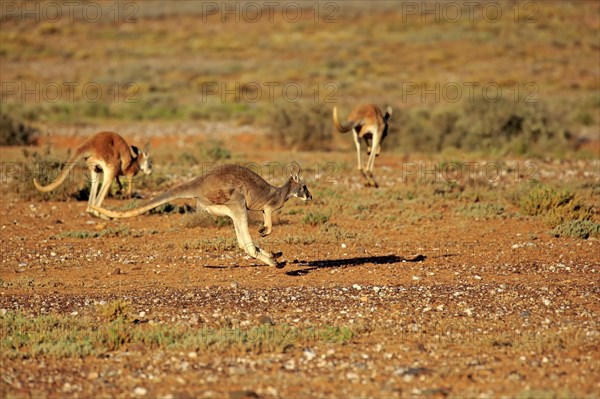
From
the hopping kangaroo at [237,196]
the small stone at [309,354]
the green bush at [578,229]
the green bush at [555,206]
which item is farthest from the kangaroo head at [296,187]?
the green bush at [555,206]

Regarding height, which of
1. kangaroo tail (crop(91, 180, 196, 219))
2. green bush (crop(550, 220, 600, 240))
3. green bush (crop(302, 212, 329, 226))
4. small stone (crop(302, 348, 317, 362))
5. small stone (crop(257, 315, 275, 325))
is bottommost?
small stone (crop(302, 348, 317, 362))

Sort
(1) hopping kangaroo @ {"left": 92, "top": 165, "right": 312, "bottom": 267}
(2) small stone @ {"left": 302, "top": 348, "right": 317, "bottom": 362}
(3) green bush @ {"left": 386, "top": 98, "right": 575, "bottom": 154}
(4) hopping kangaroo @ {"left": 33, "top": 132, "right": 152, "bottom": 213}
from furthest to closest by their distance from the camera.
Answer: (3) green bush @ {"left": 386, "top": 98, "right": 575, "bottom": 154} → (4) hopping kangaroo @ {"left": 33, "top": 132, "right": 152, "bottom": 213} → (1) hopping kangaroo @ {"left": 92, "top": 165, "right": 312, "bottom": 267} → (2) small stone @ {"left": 302, "top": 348, "right": 317, "bottom": 362}

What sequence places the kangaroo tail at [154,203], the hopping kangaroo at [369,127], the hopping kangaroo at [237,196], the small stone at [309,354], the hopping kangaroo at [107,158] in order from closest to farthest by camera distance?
the small stone at [309,354], the kangaroo tail at [154,203], the hopping kangaroo at [237,196], the hopping kangaroo at [107,158], the hopping kangaroo at [369,127]

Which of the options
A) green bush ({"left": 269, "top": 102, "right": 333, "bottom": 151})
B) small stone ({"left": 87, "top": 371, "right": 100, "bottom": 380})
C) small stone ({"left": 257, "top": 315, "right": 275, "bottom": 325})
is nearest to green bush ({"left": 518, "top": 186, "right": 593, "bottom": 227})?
small stone ({"left": 257, "top": 315, "right": 275, "bottom": 325})

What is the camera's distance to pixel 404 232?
13.2 meters

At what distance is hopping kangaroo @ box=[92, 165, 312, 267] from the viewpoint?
9.36m

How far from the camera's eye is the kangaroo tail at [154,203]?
8742 mm

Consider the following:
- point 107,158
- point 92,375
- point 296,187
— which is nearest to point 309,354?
point 92,375

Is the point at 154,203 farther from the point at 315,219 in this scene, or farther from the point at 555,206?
the point at 555,206

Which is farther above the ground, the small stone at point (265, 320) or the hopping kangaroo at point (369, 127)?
the hopping kangaroo at point (369, 127)

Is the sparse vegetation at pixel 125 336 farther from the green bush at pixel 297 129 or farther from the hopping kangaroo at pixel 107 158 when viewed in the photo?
the green bush at pixel 297 129

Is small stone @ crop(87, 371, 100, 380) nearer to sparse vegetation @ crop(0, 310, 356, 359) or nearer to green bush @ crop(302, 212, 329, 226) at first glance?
sparse vegetation @ crop(0, 310, 356, 359)

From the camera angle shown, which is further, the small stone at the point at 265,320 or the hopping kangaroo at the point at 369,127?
the hopping kangaroo at the point at 369,127

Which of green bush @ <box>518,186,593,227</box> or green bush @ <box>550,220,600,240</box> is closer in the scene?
green bush @ <box>550,220,600,240</box>
